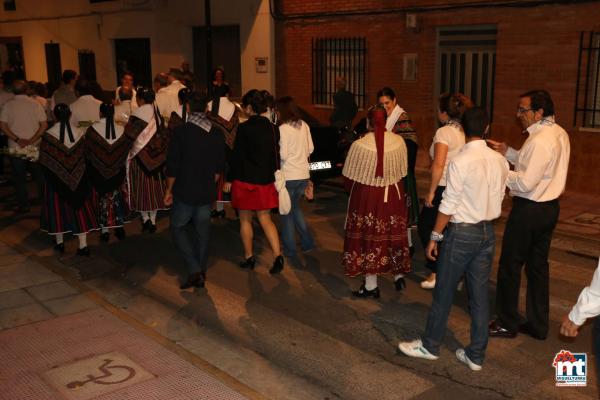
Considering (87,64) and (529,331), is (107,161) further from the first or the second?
(87,64)

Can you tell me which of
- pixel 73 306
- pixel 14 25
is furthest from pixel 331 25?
pixel 14 25

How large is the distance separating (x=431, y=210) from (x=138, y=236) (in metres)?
4.30

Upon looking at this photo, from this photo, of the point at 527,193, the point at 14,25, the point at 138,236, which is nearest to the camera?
A: the point at 527,193

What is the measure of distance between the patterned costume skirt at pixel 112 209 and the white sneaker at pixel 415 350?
4.63 metres

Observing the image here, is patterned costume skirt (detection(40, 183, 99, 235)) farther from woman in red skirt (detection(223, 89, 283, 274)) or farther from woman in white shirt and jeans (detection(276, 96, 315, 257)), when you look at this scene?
woman in white shirt and jeans (detection(276, 96, 315, 257))

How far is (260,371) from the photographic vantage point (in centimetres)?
523

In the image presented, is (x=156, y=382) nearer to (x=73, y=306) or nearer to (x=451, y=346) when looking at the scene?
(x=73, y=306)

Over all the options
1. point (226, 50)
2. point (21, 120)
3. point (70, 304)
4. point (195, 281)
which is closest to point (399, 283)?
point (195, 281)

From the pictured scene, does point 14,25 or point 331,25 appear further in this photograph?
point 14,25

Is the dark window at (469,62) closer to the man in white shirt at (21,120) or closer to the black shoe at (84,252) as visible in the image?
the man in white shirt at (21,120)

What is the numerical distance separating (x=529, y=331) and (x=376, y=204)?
173 centimetres

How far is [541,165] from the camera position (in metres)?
5.25

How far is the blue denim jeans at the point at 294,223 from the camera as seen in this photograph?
757 centimetres

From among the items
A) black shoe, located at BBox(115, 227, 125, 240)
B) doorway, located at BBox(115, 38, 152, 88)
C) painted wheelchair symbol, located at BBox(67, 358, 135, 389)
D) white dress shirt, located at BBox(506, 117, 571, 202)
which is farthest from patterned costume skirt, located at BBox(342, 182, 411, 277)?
doorway, located at BBox(115, 38, 152, 88)
